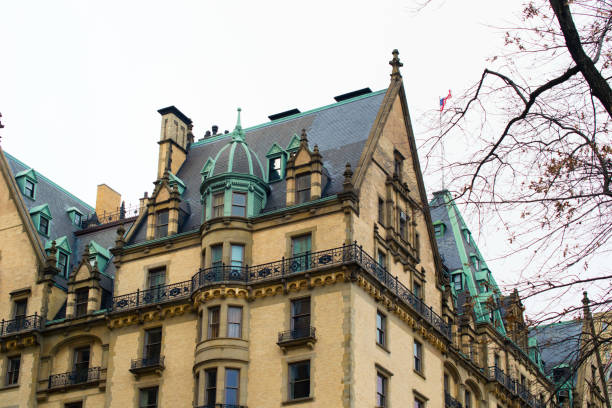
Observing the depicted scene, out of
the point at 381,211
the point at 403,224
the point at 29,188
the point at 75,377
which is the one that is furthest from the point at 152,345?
the point at 29,188

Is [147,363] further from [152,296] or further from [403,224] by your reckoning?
[403,224]

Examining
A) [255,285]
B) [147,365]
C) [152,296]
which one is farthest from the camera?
[152,296]

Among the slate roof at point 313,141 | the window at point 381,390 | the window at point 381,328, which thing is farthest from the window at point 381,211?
the window at point 381,390

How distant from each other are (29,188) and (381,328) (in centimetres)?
2761

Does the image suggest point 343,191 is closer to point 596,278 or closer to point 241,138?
point 241,138

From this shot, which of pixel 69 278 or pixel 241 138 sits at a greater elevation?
pixel 241 138

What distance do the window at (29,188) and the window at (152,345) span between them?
16.7m

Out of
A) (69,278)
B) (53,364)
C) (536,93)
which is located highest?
(69,278)

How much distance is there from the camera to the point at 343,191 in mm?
49625

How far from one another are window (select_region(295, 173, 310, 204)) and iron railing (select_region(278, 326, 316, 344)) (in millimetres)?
7532

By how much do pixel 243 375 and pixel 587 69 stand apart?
3242 centimetres

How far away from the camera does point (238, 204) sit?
51969 millimetres

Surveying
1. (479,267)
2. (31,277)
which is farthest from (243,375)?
(479,267)

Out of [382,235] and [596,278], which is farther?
[382,235]
